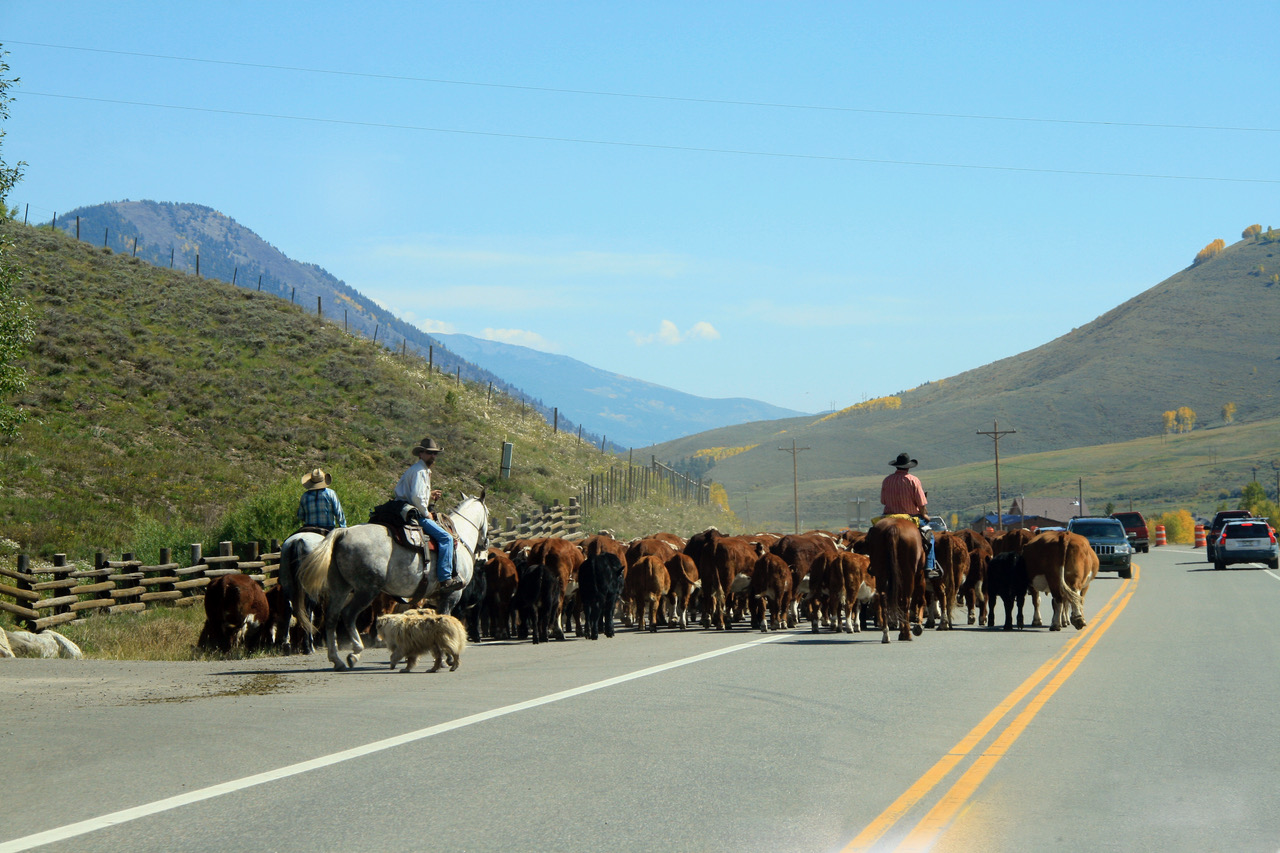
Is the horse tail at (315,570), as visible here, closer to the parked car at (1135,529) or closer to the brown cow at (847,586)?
the brown cow at (847,586)

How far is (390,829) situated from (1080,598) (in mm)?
14417

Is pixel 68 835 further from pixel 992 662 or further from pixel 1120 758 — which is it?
pixel 992 662

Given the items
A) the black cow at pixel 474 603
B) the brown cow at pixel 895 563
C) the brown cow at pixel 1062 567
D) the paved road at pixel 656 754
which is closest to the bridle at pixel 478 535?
the black cow at pixel 474 603

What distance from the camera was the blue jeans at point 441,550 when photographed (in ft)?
45.8

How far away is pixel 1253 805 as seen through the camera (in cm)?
664

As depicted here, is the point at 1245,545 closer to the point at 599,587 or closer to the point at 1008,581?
the point at 1008,581

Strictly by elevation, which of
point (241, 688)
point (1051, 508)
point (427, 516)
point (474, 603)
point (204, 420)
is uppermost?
point (1051, 508)

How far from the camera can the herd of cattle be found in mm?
16031

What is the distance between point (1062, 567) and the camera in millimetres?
17734

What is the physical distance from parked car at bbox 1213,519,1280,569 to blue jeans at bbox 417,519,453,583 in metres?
33.7

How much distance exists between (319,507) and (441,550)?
2074 mm

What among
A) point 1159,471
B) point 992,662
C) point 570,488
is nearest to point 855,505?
point 570,488

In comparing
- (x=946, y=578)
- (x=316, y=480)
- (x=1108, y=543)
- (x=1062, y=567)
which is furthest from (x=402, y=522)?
(x=1108, y=543)

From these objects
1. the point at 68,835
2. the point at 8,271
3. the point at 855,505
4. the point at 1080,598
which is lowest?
the point at 68,835
